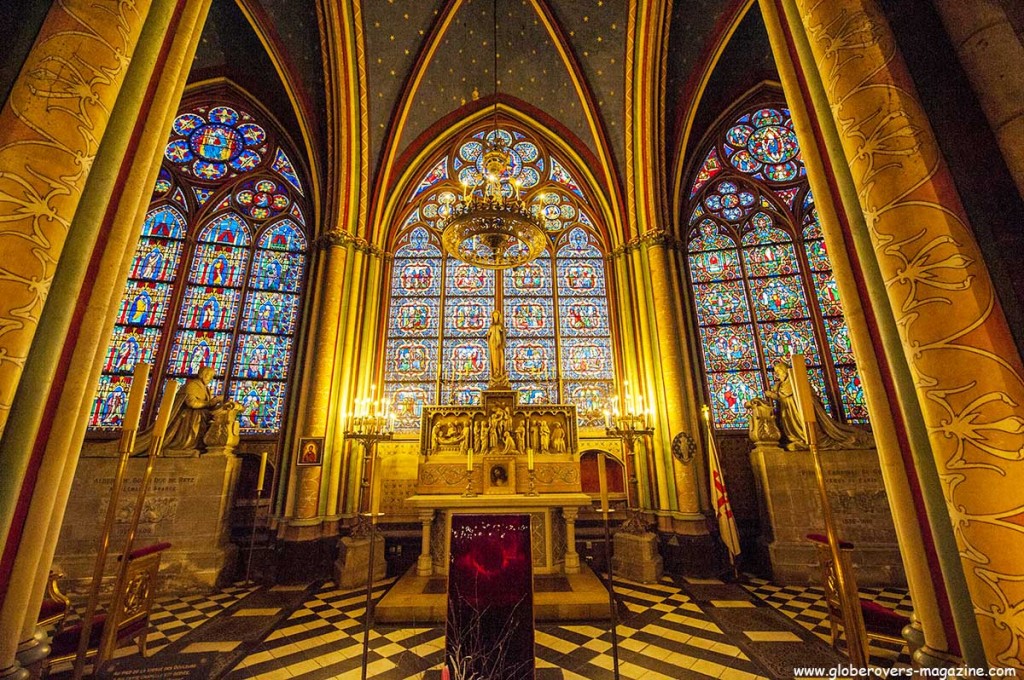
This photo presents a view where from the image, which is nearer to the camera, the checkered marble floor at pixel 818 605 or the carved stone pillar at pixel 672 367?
the checkered marble floor at pixel 818 605

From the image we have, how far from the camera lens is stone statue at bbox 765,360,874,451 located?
691 cm

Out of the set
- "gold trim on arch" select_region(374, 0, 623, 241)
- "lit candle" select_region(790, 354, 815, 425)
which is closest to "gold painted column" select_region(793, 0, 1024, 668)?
"lit candle" select_region(790, 354, 815, 425)

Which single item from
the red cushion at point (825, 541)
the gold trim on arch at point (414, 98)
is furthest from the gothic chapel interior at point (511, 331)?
the red cushion at point (825, 541)

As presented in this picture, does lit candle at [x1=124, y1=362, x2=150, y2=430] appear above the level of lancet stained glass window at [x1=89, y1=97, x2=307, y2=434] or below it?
below

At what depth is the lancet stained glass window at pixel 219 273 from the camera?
8844 millimetres

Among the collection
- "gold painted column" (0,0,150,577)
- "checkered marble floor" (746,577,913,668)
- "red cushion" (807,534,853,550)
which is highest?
"gold painted column" (0,0,150,577)

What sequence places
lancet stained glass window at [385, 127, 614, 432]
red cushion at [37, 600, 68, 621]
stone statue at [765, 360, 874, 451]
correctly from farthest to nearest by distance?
lancet stained glass window at [385, 127, 614, 432], stone statue at [765, 360, 874, 451], red cushion at [37, 600, 68, 621]

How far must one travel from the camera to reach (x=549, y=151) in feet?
38.9

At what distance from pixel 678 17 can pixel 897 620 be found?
1130 cm

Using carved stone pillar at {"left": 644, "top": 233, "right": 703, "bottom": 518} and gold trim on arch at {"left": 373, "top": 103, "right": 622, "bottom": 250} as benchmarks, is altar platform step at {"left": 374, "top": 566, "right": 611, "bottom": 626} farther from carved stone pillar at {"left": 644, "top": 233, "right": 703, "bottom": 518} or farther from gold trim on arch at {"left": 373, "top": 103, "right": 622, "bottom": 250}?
gold trim on arch at {"left": 373, "top": 103, "right": 622, "bottom": 250}

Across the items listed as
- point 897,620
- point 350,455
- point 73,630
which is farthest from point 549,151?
point 73,630

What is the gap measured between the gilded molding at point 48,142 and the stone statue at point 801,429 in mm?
8751

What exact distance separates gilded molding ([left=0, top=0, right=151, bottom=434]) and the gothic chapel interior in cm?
2

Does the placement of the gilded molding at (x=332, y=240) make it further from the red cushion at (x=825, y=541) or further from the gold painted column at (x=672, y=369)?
the red cushion at (x=825, y=541)
